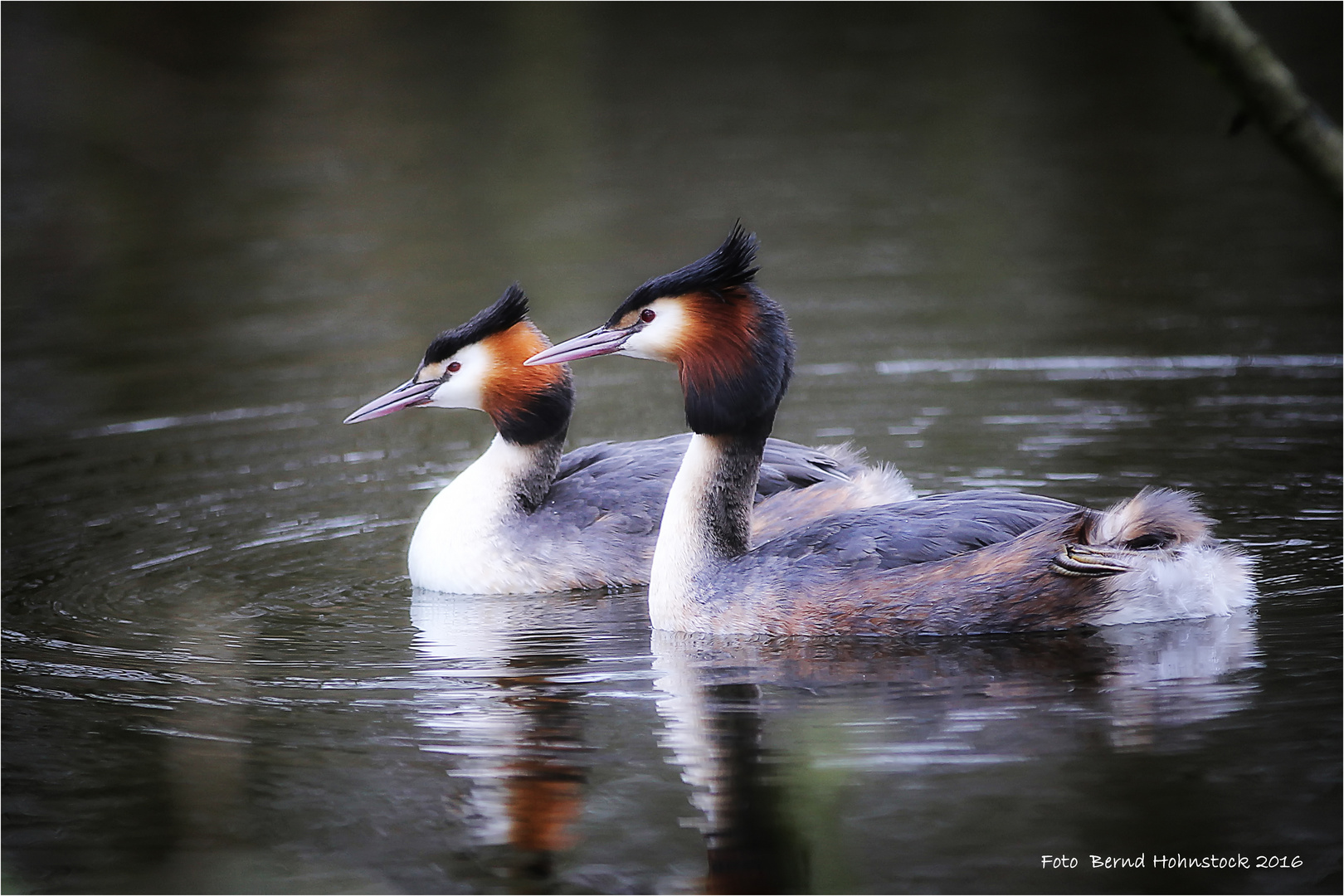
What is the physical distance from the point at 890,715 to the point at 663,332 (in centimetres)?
155

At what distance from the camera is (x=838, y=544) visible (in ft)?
18.5

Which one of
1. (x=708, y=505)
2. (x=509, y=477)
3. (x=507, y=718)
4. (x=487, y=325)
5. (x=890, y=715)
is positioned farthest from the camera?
(x=509, y=477)

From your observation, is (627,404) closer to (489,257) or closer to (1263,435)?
(1263,435)

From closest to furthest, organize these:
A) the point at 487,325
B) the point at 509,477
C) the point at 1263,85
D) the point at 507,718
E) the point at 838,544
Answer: the point at 1263,85
the point at 507,718
the point at 838,544
the point at 487,325
the point at 509,477

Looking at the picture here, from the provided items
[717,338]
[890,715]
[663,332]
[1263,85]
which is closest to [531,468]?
[663,332]

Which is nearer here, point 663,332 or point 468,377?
point 663,332

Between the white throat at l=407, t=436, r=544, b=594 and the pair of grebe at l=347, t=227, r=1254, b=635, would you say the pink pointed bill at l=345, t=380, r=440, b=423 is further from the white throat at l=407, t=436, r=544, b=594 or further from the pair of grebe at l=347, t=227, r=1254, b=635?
the pair of grebe at l=347, t=227, r=1254, b=635

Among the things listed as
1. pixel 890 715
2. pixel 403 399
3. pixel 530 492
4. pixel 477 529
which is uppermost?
pixel 403 399

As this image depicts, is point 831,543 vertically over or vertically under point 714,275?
under

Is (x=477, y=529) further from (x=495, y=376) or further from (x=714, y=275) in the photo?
(x=714, y=275)

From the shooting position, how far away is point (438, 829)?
4.27 meters

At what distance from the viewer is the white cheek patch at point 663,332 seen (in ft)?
18.6

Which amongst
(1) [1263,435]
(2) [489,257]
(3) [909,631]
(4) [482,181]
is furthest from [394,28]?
(3) [909,631]

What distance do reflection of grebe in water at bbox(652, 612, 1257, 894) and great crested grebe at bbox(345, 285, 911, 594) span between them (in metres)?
0.95
